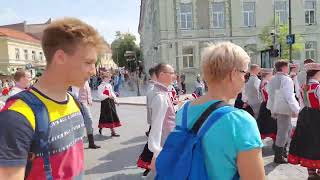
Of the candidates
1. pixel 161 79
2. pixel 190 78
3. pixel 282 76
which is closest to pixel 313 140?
pixel 282 76

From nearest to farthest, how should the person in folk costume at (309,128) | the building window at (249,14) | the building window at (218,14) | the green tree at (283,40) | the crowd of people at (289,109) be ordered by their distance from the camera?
the person in folk costume at (309,128)
the crowd of people at (289,109)
the green tree at (283,40)
the building window at (218,14)
the building window at (249,14)

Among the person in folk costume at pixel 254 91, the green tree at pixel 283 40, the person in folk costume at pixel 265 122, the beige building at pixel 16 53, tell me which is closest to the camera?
the person in folk costume at pixel 265 122

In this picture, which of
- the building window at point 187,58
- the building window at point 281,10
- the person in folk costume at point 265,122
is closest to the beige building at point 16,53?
the building window at point 187,58

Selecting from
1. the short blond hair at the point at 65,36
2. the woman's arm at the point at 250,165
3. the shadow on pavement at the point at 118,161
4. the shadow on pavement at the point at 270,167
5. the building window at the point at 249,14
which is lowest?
the shadow on pavement at the point at 118,161

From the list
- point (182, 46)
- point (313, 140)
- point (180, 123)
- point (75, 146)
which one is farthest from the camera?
point (182, 46)

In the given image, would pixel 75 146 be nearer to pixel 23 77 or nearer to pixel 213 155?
pixel 213 155

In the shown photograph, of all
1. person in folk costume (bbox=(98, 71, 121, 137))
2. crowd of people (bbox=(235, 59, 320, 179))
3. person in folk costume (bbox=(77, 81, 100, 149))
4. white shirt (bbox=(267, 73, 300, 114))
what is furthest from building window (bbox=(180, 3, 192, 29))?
white shirt (bbox=(267, 73, 300, 114))

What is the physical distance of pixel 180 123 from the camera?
7.40 ft

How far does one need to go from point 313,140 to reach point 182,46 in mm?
32931

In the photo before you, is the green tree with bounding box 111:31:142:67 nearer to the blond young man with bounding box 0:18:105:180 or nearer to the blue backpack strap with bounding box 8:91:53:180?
the blond young man with bounding box 0:18:105:180

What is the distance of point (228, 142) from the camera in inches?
77.3

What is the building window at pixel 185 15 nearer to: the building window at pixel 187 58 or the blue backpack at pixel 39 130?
the building window at pixel 187 58

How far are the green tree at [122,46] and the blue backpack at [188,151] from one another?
79.1 meters

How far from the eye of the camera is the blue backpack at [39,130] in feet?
5.92
